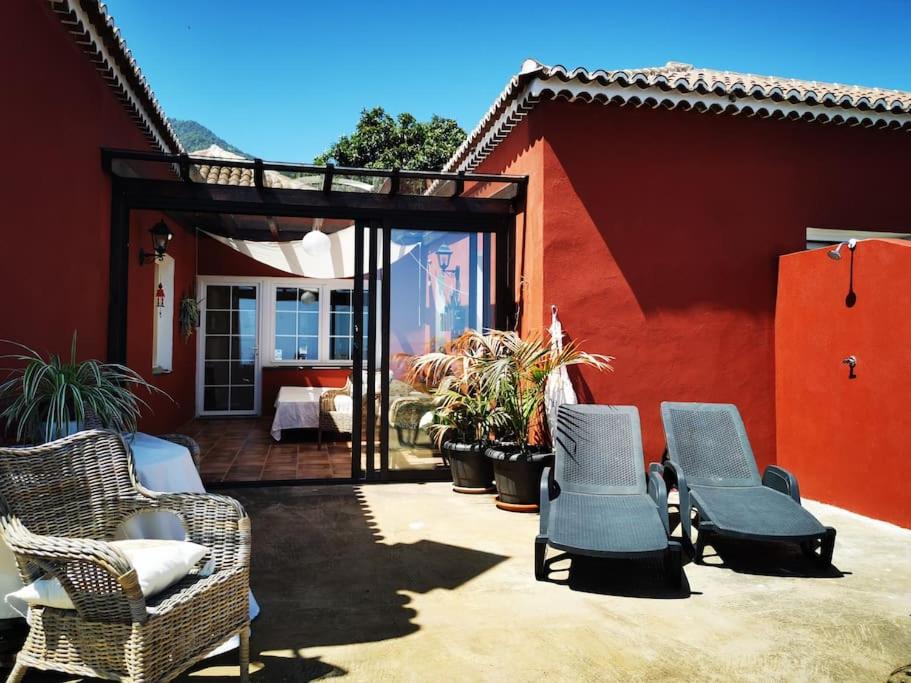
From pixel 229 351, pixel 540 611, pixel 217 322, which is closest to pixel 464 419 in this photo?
pixel 540 611

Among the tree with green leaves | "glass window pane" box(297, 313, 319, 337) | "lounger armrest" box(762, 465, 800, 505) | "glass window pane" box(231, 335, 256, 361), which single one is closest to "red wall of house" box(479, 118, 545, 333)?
"lounger armrest" box(762, 465, 800, 505)

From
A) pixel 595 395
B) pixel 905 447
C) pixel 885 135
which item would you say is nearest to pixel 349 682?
pixel 595 395

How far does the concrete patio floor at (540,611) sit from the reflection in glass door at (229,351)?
701 cm

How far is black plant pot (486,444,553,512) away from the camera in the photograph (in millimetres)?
5441

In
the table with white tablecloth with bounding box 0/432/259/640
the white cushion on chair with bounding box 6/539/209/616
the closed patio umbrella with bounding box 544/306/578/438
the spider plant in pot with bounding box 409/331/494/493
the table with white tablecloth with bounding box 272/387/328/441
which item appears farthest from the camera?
the table with white tablecloth with bounding box 272/387/328/441

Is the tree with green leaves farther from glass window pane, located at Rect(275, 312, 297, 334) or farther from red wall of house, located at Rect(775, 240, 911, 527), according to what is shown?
red wall of house, located at Rect(775, 240, 911, 527)

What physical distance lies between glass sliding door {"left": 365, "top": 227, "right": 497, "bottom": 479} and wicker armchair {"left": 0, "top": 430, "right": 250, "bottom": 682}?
3647mm

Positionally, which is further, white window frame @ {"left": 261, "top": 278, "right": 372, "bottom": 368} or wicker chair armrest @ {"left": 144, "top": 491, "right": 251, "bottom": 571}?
white window frame @ {"left": 261, "top": 278, "right": 372, "bottom": 368}

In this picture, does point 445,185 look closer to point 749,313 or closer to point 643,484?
point 749,313

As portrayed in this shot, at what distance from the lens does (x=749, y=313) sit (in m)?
6.46

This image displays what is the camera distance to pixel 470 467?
6066 millimetres

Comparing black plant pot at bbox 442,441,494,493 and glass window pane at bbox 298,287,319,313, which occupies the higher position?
glass window pane at bbox 298,287,319,313

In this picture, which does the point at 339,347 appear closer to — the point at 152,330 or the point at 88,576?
the point at 152,330

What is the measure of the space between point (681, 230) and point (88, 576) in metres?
5.55
